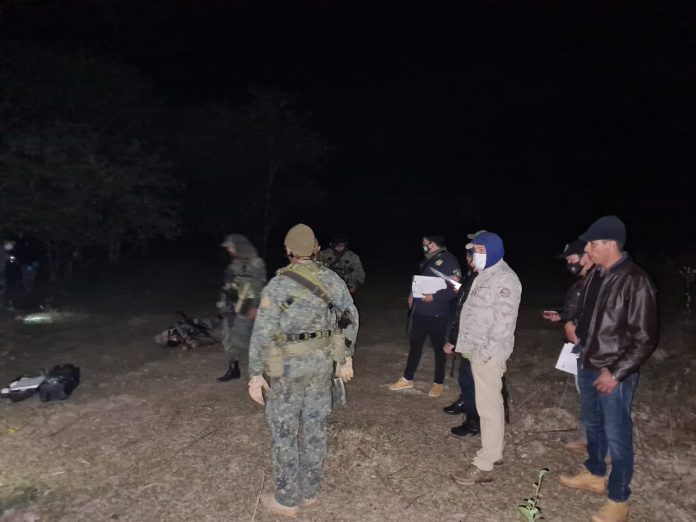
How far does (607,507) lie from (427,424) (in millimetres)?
2104

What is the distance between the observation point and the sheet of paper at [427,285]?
587cm

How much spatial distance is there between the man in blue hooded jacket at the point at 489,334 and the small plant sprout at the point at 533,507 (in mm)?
367

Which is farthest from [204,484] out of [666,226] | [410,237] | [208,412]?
[410,237]

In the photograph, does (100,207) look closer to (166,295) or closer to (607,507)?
(166,295)

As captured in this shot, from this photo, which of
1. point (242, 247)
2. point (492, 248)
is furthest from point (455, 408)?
point (242, 247)

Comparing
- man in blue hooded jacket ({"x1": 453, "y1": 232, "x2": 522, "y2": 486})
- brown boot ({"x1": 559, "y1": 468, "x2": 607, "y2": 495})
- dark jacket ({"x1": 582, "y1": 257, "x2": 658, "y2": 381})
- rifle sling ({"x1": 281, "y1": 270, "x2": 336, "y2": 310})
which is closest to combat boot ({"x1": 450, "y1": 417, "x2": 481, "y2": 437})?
man in blue hooded jacket ({"x1": 453, "y1": 232, "x2": 522, "y2": 486})

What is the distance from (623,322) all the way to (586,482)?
158 cm

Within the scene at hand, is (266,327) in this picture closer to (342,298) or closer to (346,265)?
(342,298)

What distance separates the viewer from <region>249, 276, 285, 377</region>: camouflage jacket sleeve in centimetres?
354

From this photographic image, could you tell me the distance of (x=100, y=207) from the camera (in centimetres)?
1457

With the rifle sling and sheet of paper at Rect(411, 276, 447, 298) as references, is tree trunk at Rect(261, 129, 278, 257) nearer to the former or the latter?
sheet of paper at Rect(411, 276, 447, 298)

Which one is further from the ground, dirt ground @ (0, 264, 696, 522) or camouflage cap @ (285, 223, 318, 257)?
camouflage cap @ (285, 223, 318, 257)

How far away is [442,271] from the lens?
5.90m

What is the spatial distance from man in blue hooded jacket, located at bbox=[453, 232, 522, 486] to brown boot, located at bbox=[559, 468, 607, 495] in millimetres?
596
